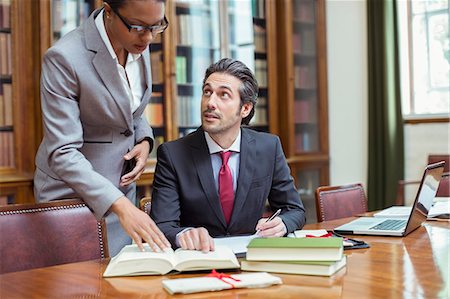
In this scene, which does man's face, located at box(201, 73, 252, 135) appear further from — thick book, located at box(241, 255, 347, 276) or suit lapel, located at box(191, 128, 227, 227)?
thick book, located at box(241, 255, 347, 276)

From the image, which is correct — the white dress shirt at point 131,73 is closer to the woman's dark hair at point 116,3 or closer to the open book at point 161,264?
the woman's dark hair at point 116,3

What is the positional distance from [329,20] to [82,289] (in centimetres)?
475

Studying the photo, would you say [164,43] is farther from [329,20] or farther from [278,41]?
[329,20]

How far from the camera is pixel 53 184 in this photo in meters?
2.02

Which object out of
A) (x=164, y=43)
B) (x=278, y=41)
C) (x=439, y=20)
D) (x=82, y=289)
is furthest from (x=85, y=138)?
(x=439, y=20)

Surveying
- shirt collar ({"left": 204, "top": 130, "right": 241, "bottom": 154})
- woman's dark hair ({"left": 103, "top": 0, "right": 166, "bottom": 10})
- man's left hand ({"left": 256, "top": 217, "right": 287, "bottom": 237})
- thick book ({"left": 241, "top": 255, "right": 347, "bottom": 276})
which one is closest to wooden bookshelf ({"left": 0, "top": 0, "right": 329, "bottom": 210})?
shirt collar ({"left": 204, "top": 130, "right": 241, "bottom": 154})

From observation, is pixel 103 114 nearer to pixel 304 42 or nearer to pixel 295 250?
pixel 295 250

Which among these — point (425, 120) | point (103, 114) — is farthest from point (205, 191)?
point (425, 120)

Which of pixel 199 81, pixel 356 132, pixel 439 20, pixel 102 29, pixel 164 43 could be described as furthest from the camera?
pixel 356 132

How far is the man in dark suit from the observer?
79.0 inches

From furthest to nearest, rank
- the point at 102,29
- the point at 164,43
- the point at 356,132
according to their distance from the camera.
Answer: the point at 356,132, the point at 164,43, the point at 102,29

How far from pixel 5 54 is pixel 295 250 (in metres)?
2.87

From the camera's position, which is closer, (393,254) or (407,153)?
(393,254)

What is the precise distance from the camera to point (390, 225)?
6.83 ft
